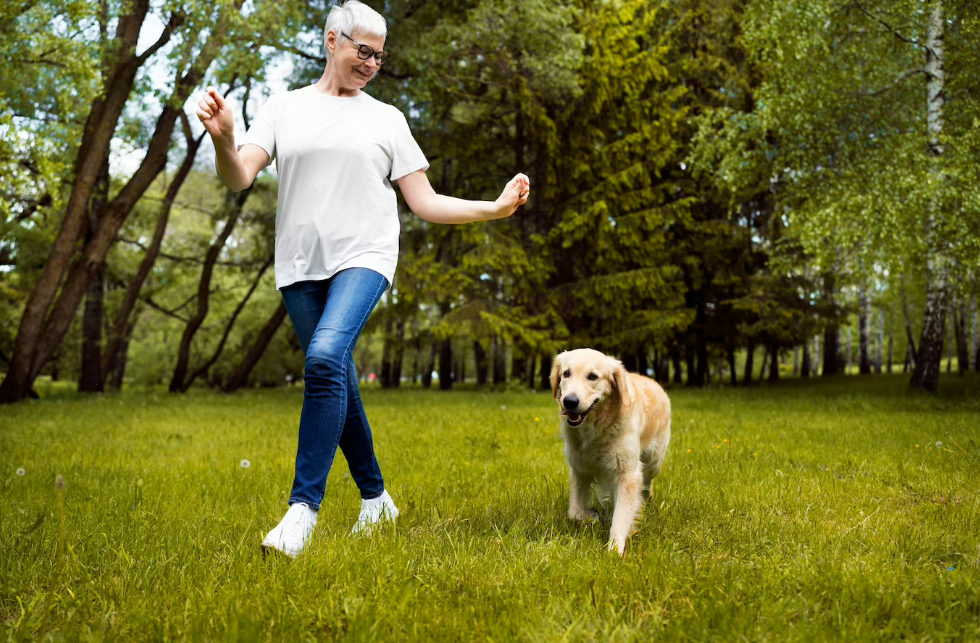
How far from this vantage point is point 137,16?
40.2ft

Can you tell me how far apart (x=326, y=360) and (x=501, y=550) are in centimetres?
112

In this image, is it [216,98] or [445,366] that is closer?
[216,98]

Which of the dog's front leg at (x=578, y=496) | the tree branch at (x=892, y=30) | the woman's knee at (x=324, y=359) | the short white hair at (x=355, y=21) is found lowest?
the dog's front leg at (x=578, y=496)

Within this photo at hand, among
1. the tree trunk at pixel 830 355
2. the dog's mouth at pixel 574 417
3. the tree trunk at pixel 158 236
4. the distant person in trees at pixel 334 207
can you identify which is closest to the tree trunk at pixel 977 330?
the tree trunk at pixel 830 355

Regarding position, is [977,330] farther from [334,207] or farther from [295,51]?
[334,207]

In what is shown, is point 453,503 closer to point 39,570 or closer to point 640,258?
point 39,570

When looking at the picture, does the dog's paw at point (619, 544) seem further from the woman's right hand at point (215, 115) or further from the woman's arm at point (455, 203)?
the woman's right hand at point (215, 115)

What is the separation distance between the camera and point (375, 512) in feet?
12.4

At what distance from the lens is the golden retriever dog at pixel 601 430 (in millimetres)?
3627

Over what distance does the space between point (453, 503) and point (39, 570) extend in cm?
211

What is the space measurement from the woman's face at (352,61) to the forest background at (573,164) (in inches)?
311

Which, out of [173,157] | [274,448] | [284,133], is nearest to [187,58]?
[274,448]

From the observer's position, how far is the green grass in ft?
7.94

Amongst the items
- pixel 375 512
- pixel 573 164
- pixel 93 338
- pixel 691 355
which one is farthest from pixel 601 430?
pixel 691 355
